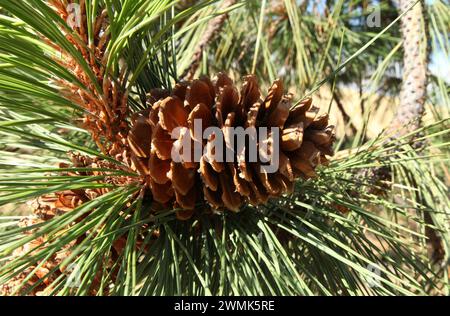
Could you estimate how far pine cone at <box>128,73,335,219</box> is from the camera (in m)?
0.40

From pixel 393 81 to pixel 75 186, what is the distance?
3.26 ft

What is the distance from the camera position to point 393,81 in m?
1.24

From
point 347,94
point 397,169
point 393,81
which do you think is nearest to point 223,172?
point 397,169

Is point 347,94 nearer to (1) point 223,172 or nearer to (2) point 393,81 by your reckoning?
(2) point 393,81

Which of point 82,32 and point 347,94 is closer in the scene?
point 82,32

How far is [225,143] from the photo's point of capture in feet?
1.29
